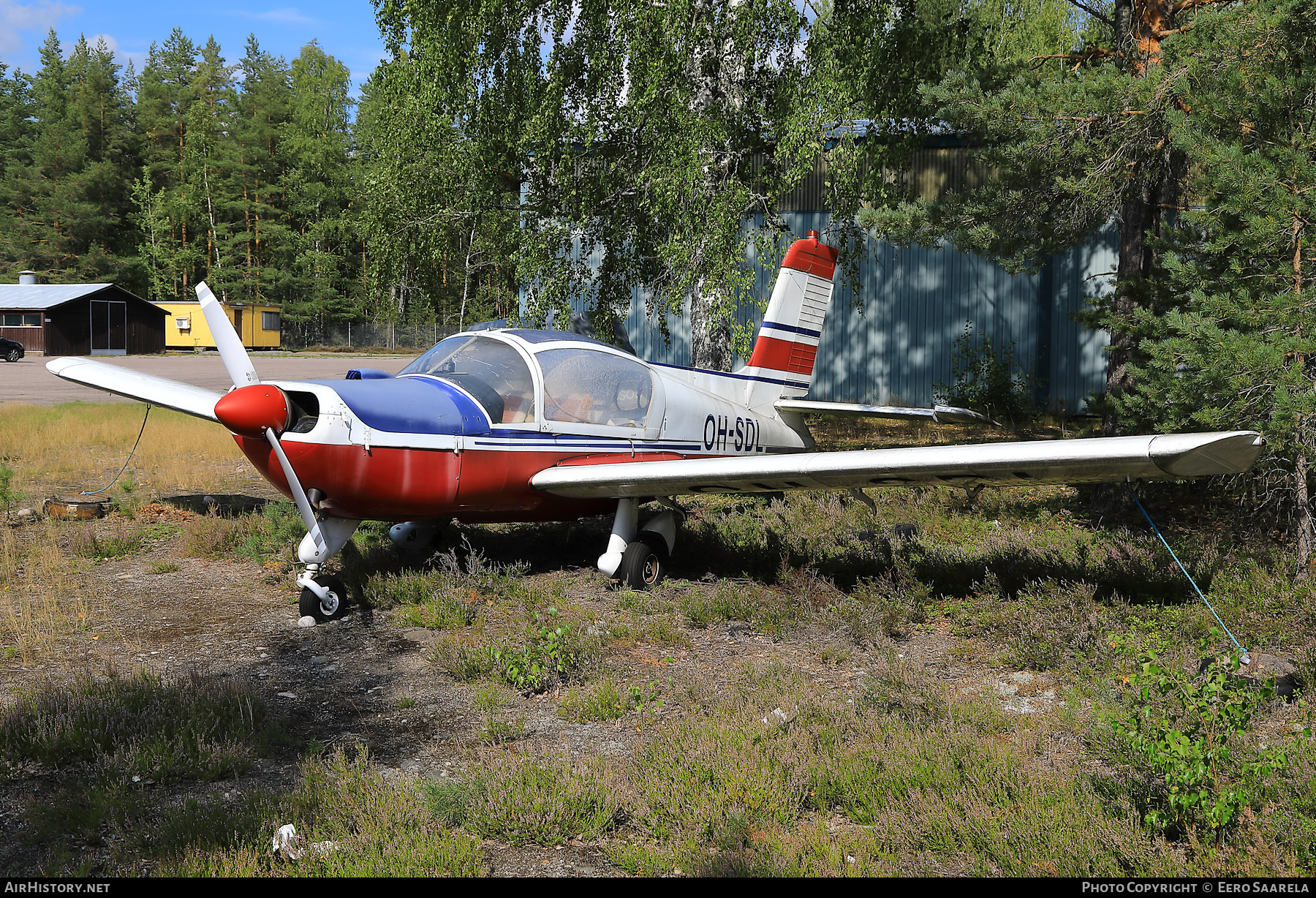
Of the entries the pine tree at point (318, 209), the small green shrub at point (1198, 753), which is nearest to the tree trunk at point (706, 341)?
the small green shrub at point (1198, 753)

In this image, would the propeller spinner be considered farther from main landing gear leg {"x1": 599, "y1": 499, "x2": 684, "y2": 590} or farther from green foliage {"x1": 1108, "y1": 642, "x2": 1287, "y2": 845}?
green foliage {"x1": 1108, "y1": 642, "x2": 1287, "y2": 845}

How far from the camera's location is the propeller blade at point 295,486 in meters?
5.76

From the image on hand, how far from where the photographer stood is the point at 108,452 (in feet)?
46.3

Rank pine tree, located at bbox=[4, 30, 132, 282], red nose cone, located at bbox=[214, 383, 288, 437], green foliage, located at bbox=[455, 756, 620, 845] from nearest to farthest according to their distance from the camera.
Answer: green foliage, located at bbox=[455, 756, 620, 845] < red nose cone, located at bbox=[214, 383, 288, 437] < pine tree, located at bbox=[4, 30, 132, 282]

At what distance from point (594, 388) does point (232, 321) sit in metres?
54.7

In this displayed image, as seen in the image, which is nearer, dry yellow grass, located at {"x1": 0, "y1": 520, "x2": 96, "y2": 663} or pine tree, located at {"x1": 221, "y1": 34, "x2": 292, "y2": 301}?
dry yellow grass, located at {"x1": 0, "y1": 520, "x2": 96, "y2": 663}

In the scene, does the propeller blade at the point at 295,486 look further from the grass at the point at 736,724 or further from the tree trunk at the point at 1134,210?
the tree trunk at the point at 1134,210

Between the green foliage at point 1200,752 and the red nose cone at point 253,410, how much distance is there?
16.7 feet

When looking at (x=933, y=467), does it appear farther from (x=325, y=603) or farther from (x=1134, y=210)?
(x=1134, y=210)

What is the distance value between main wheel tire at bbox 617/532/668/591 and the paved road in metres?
13.7

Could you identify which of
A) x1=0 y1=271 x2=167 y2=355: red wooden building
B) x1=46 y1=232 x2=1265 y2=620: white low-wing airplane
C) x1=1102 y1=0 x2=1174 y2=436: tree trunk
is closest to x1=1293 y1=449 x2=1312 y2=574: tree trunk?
x1=46 y1=232 x2=1265 y2=620: white low-wing airplane

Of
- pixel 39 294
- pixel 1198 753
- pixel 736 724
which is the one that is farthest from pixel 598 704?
pixel 39 294

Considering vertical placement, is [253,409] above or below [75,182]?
below

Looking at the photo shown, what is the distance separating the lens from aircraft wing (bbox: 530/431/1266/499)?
4879mm
